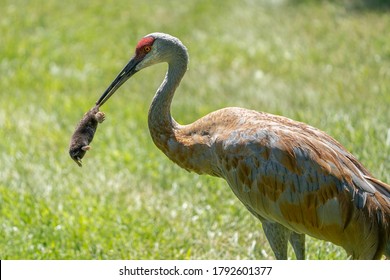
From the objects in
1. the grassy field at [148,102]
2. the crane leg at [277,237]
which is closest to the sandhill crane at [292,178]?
the crane leg at [277,237]

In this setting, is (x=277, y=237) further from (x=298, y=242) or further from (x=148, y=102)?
(x=148, y=102)

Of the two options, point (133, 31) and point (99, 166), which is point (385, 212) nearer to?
point (99, 166)

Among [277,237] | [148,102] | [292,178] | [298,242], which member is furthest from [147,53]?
[148,102]

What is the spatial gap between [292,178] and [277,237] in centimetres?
58

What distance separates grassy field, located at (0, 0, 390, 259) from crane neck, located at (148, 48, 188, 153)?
1.20m

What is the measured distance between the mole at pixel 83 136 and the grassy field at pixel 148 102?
123cm

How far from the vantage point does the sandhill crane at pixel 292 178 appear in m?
6.32

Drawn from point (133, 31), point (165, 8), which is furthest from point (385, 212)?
point (165, 8)

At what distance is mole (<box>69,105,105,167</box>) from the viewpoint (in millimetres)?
7016

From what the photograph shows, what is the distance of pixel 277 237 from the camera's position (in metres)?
6.84

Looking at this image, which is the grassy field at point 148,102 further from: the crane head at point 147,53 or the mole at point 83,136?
the crane head at point 147,53

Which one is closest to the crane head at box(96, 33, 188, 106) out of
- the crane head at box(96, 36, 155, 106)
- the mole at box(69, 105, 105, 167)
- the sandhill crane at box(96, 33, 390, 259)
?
the crane head at box(96, 36, 155, 106)

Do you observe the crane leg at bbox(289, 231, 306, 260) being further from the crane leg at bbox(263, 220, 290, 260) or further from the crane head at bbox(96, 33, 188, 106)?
the crane head at bbox(96, 33, 188, 106)

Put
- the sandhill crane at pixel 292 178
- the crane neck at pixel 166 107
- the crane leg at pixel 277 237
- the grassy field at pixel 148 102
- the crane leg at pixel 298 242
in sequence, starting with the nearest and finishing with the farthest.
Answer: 1. the sandhill crane at pixel 292 178
2. the crane leg at pixel 277 237
3. the crane leg at pixel 298 242
4. the crane neck at pixel 166 107
5. the grassy field at pixel 148 102
